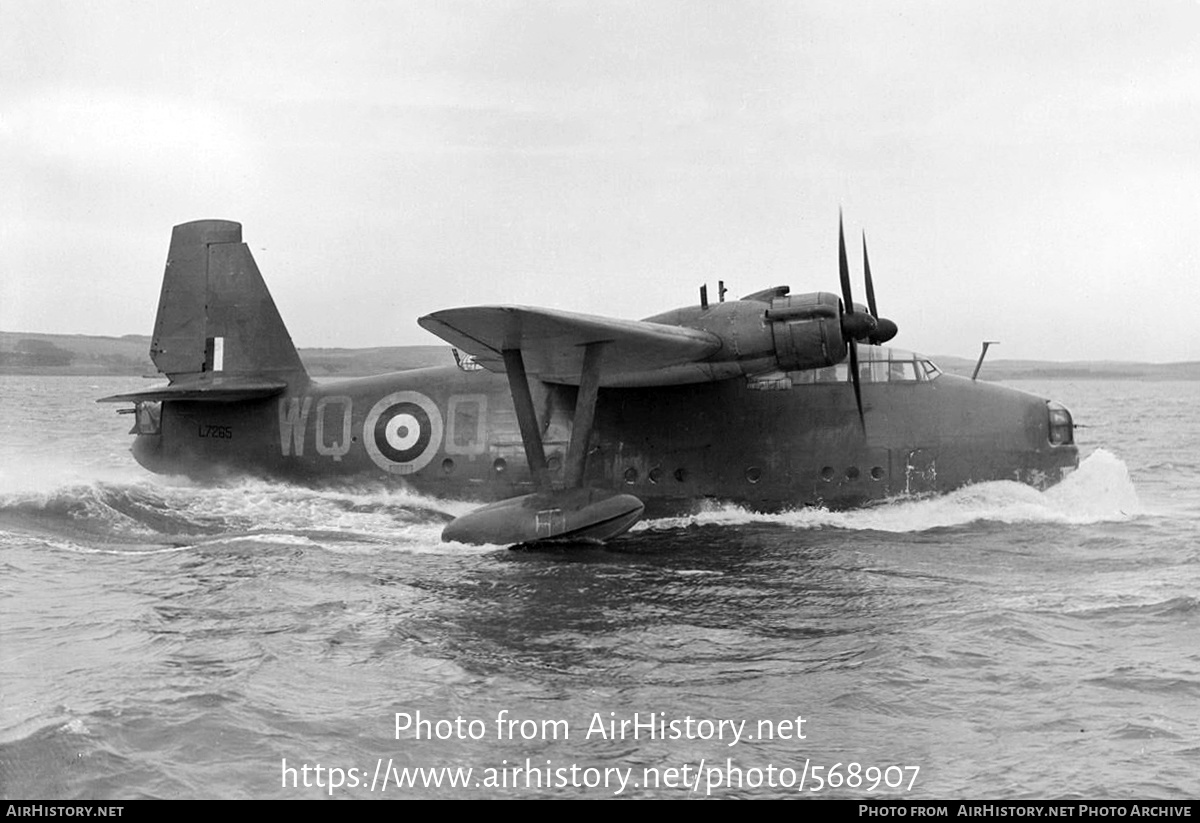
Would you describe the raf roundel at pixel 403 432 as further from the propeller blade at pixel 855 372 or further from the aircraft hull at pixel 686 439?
the propeller blade at pixel 855 372

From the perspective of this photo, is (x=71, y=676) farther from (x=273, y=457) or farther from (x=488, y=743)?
(x=273, y=457)

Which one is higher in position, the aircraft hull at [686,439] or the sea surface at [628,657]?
the aircraft hull at [686,439]

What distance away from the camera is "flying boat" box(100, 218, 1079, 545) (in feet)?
45.4

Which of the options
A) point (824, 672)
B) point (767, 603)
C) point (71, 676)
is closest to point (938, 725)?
point (824, 672)

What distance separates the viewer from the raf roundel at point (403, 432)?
17.4 m

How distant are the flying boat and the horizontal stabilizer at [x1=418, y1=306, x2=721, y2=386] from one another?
0.14 ft

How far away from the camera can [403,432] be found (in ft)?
57.6

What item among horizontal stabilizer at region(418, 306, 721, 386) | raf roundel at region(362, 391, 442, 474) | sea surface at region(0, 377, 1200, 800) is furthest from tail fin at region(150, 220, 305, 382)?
horizontal stabilizer at region(418, 306, 721, 386)

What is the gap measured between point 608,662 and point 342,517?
29.8 feet

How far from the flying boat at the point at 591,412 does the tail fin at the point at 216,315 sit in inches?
1.4

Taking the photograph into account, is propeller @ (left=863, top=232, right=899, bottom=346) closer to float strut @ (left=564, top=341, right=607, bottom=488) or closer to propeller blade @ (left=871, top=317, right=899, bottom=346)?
propeller blade @ (left=871, top=317, right=899, bottom=346)

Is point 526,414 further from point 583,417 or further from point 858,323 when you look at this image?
point 858,323

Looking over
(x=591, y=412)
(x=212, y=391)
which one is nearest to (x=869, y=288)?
(x=591, y=412)

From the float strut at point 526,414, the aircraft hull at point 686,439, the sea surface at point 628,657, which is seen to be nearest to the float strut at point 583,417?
the float strut at point 526,414
